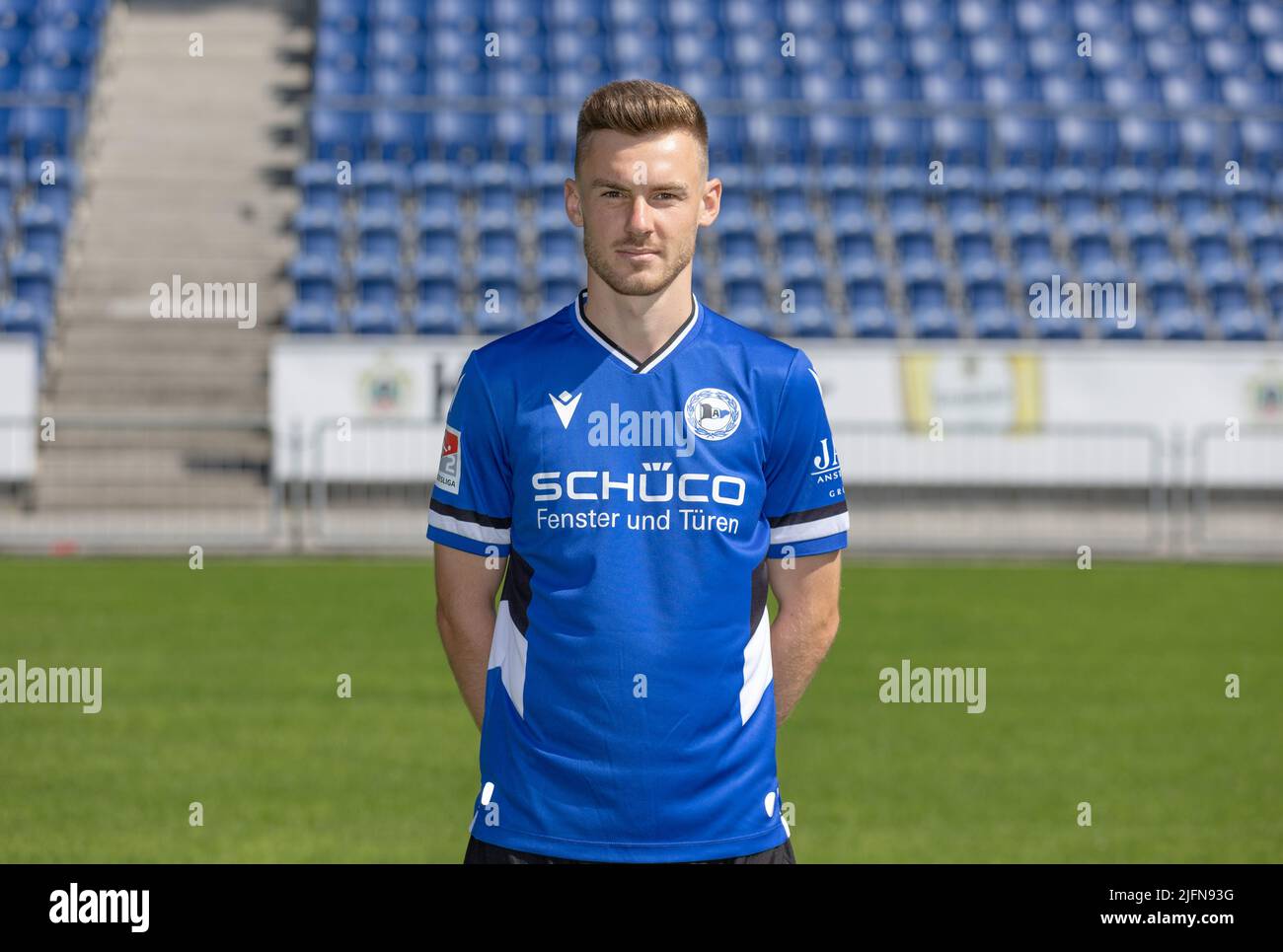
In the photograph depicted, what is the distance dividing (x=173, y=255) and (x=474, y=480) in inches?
781

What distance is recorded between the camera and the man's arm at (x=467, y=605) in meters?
3.12

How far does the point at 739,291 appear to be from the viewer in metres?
20.8

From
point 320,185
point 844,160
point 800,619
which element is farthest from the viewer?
point 844,160

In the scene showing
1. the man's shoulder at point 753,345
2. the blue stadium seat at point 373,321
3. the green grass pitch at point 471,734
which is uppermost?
the blue stadium seat at point 373,321

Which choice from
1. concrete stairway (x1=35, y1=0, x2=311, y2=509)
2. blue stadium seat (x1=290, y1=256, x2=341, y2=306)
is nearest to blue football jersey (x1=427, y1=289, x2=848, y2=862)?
concrete stairway (x1=35, y1=0, x2=311, y2=509)

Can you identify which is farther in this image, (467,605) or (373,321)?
(373,321)

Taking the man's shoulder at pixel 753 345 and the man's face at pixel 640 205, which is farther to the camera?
the man's shoulder at pixel 753 345

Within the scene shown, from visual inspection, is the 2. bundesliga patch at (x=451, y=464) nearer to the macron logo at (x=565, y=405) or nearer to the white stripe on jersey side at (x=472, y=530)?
the white stripe on jersey side at (x=472, y=530)

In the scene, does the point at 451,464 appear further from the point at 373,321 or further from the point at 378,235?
the point at 378,235

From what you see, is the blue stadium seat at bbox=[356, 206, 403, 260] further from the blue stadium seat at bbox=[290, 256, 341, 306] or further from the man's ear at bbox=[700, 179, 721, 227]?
the man's ear at bbox=[700, 179, 721, 227]

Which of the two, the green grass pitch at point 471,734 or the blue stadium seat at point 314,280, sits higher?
the blue stadium seat at point 314,280

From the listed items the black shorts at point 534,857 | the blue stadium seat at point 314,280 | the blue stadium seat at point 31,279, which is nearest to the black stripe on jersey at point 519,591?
the black shorts at point 534,857

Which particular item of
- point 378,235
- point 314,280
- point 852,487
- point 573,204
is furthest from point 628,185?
point 378,235

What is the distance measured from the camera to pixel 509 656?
119 inches
